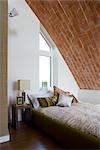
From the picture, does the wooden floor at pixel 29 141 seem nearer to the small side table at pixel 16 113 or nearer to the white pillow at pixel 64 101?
the small side table at pixel 16 113

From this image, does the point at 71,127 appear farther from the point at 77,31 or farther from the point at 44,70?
the point at 44,70

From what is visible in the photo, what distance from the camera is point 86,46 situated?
4.50 m

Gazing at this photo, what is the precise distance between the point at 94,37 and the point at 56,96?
5.89 feet

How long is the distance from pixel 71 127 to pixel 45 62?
2.90 meters

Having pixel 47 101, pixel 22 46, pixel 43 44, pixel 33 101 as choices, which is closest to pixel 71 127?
pixel 47 101

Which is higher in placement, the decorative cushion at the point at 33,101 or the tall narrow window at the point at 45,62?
the tall narrow window at the point at 45,62

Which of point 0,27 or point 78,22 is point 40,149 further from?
point 78,22

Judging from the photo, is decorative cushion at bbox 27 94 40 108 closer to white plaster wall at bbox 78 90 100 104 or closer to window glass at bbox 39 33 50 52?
window glass at bbox 39 33 50 52

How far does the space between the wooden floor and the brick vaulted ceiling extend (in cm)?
242

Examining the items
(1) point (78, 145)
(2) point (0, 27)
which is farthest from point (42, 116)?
(2) point (0, 27)

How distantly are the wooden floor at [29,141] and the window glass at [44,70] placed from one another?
183cm

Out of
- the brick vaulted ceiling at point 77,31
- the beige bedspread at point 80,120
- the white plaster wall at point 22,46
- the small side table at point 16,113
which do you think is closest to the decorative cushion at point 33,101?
the small side table at point 16,113

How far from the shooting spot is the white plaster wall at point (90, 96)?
5344mm

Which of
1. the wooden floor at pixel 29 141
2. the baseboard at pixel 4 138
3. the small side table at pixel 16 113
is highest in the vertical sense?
the small side table at pixel 16 113
